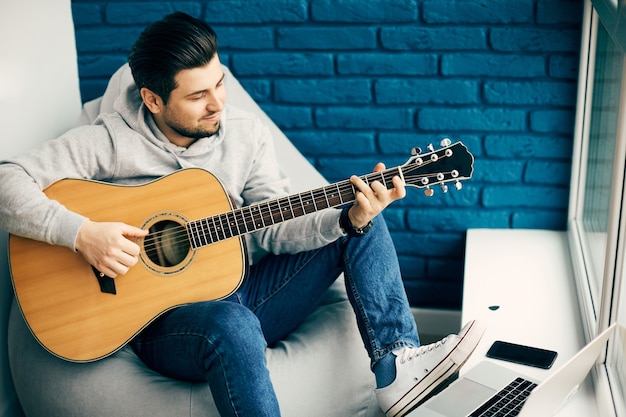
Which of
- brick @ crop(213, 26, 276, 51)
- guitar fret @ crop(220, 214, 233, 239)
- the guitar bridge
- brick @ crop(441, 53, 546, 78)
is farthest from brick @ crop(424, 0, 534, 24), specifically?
the guitar bridge

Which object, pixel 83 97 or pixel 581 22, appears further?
pixel 83 97

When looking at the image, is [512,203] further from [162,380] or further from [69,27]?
[69,27]

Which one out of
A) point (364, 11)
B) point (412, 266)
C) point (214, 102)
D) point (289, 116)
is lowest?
point (412, 266)

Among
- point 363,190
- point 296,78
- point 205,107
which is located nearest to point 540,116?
point 296,78

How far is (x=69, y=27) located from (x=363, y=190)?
1319mm

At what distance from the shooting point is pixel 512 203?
2492mm

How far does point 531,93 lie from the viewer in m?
2.36

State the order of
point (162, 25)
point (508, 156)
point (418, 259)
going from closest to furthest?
point (162, 25) < point (508, 156) < point (418, 259)

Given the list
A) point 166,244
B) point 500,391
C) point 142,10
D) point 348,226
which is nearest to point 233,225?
point 166,244

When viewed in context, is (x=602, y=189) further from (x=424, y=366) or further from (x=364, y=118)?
(x=364, y=118)

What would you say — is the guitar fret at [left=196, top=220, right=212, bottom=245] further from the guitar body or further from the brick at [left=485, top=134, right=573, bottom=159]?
the brick at [left=485, top=134, right=573, bottom=159]

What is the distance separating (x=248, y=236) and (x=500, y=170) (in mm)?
902

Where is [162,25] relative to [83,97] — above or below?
above

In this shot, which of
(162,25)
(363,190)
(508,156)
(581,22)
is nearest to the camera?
(363,190)
